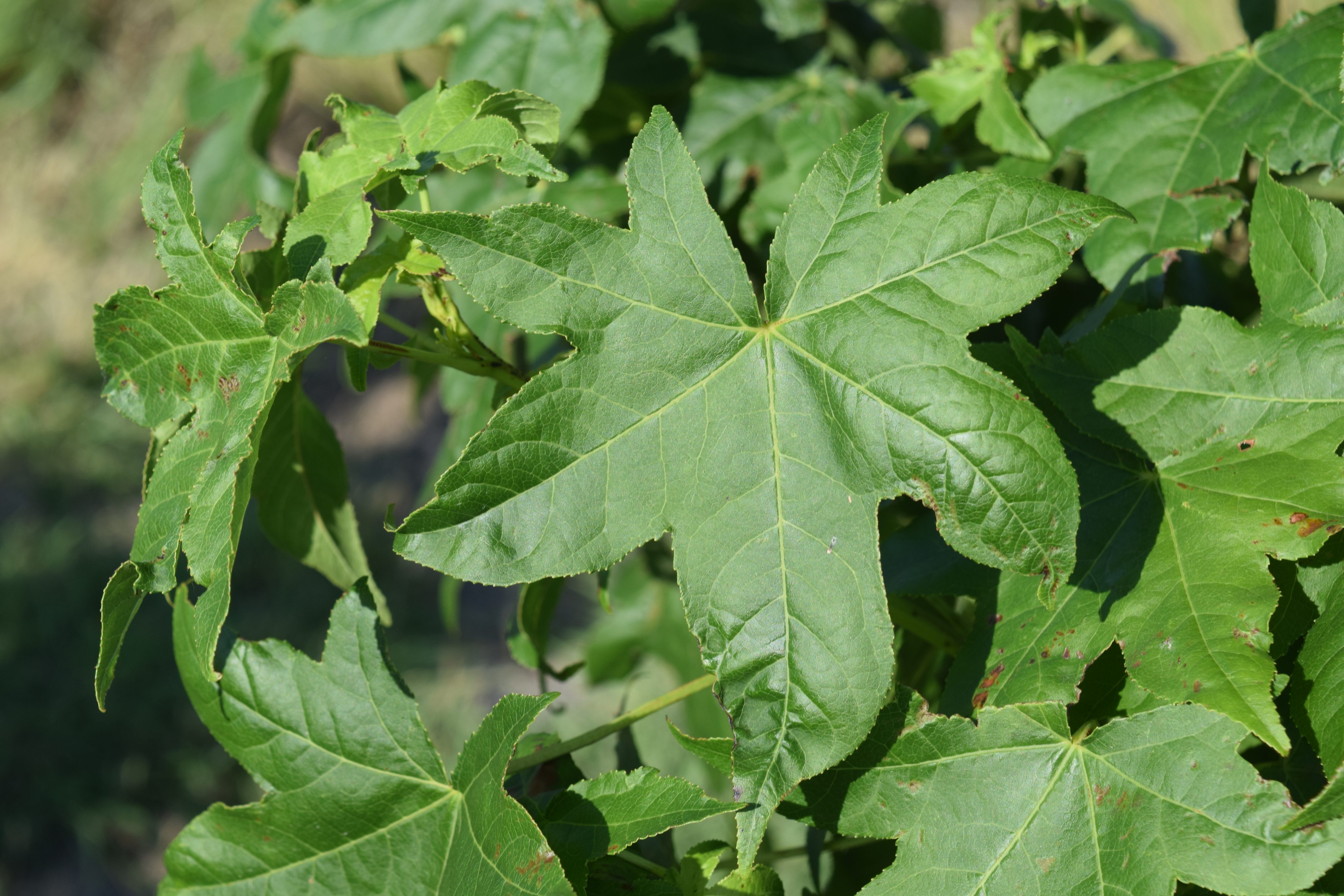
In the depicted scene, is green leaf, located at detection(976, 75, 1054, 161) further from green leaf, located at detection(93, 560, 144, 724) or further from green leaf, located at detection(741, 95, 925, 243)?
green leaf, located at detection(93, 560, 144, 724)

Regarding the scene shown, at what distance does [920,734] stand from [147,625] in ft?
15.4

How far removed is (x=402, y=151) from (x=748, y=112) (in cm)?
96

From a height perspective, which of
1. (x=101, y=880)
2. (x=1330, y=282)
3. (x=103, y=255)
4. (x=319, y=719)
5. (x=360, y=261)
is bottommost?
(x=101, y=880)

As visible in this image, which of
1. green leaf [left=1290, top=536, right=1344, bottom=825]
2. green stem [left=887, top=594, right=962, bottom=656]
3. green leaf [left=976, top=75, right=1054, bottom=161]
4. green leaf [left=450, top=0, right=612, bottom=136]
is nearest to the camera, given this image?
green leaf [left=1290, top=536, right=1344, bottom=825]

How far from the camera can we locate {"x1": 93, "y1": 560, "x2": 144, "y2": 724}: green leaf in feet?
3.41

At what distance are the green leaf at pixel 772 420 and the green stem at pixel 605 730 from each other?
202 mm

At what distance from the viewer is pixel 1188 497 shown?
1.02m

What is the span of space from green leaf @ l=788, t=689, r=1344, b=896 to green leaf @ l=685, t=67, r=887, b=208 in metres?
1.12

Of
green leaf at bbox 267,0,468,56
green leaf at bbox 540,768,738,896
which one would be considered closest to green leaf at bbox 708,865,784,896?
green leaf at bbox 540,768,738,896

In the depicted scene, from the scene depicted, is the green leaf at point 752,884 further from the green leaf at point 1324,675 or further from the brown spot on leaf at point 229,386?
the brown spot on leaf at point 229,386

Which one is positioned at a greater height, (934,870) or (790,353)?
(790,353)

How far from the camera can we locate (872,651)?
926mm

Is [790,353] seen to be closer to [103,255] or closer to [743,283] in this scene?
[743,283]

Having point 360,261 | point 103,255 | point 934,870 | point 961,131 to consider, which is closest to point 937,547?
point 934,870
